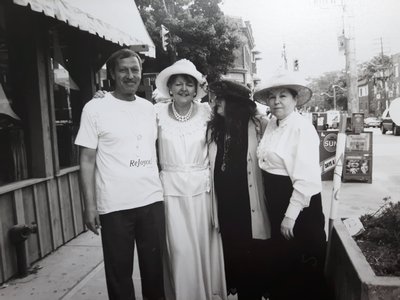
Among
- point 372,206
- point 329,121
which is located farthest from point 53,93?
point 329,121

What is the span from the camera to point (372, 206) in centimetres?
628

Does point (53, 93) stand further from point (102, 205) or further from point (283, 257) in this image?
point (283, 257)

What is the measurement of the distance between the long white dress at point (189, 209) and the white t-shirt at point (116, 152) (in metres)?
0.28

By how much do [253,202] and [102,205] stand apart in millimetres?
1011

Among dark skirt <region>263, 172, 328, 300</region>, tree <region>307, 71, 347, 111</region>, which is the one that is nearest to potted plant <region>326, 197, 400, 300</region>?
dark skirt <region>263, 172, 328, 300</region>

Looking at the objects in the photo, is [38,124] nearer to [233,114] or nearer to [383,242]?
[233,114]

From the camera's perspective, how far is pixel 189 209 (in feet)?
9.18

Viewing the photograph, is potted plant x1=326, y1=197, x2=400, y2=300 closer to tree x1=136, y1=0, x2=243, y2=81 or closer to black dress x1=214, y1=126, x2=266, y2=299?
black dress x1=214, y1=126, x2=266, y2=299

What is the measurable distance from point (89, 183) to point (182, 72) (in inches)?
38.6

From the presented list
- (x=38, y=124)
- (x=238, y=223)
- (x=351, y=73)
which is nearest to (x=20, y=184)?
(x=38, y=124)

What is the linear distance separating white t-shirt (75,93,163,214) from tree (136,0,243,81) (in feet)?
22.2

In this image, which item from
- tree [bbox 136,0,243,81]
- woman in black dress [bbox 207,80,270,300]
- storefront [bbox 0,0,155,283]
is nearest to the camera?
woman in black dress [bbox 207,80,270,300]

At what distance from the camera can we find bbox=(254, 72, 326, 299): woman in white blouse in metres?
2.40

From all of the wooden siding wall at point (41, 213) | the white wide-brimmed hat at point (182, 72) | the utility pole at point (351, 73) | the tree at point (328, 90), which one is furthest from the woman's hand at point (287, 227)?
the tree at point (328, 90)
